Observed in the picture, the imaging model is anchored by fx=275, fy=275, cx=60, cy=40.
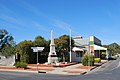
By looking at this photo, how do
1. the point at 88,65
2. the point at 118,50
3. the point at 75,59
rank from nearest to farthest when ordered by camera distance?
the point at 88,65 → the point at 75,59 → the point at 118,50

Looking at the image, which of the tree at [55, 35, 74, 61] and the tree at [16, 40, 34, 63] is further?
the tree at [55, 35, 74, 61]

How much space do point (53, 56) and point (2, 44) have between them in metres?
30.6

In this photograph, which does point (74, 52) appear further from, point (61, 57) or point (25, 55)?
point (25, 55)

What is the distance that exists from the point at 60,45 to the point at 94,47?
26332 millimetres

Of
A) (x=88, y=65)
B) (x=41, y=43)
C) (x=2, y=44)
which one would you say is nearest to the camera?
(x=88, y=65)

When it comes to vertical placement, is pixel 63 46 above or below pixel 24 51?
above

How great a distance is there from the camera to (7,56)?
4534 cm

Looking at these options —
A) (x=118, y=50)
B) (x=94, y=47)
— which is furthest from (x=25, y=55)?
(x=118, y=50)

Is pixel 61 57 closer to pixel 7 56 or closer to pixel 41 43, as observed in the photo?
pixel 41 43

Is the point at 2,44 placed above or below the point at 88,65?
above

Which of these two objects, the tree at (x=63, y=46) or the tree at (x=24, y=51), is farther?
the tree at (x=63, y=46)

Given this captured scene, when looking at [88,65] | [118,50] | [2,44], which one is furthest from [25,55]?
[118,50]

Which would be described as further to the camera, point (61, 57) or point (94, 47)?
point (94, 47)

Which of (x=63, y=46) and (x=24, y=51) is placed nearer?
(x=24, y=51)
